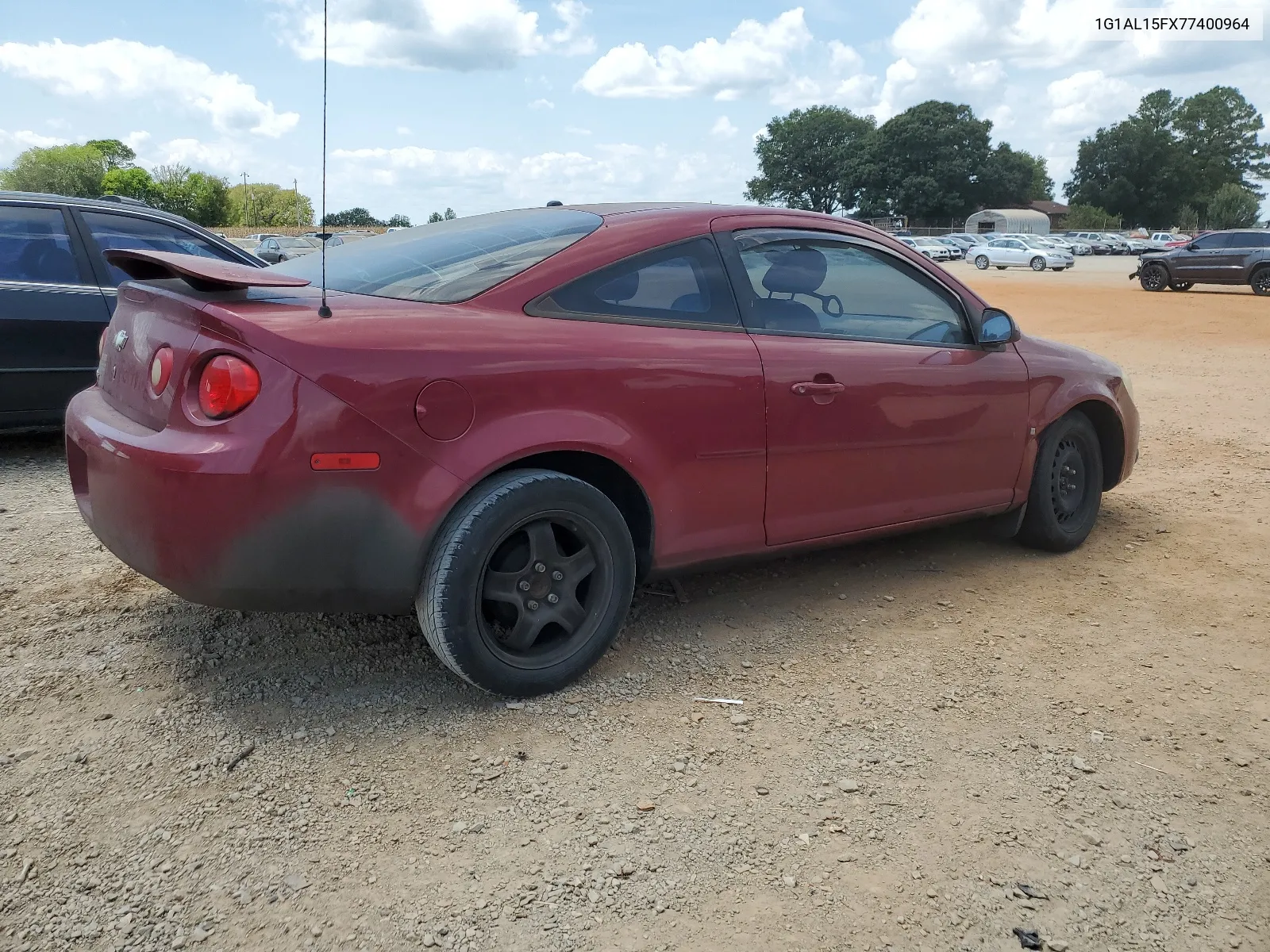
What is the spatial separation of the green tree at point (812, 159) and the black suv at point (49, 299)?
103975 millimetres

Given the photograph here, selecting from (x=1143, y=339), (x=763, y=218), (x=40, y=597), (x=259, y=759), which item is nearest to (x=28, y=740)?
(x=259, y=759)

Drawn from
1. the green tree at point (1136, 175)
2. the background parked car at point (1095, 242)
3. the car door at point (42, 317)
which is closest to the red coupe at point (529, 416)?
the car door at point (42, 317)

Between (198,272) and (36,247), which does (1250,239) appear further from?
(198,272)

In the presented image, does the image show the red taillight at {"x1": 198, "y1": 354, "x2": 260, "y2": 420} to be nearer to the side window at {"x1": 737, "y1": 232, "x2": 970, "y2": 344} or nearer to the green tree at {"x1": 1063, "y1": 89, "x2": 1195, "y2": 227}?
the side window at {"x1": 737, "y1": 232, "x2": 970, "y2": 344}

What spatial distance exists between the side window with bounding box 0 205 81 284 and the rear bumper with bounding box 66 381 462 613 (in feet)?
11.5

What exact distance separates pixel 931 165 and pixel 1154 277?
81889 mm

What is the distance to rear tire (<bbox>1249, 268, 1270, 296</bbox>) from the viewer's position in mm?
23125

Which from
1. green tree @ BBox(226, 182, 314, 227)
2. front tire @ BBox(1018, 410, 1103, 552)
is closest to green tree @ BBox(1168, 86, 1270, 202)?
green tree @ BBox(226, 182, 314, 227)

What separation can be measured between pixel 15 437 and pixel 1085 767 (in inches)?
253

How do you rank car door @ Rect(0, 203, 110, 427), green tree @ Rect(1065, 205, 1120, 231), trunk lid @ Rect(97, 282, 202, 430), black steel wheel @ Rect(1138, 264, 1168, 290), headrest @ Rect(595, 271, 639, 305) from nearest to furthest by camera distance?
trunk lid @ Rect(97, 282, 202, 430)
headrest @ Rect(595, 271, 639, 305)
car door @ Rect(0, 203, 110, 427)
black steel wheel @ Rect(1138, 264, 1168, 290)
green tree @ Rect(1065, 205, 1120, 231)

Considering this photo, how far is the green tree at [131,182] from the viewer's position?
83.8m

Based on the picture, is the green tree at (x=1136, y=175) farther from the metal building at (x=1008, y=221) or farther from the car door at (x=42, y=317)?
the car door at (x=42, y=317)

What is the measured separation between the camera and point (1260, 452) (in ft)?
22.1

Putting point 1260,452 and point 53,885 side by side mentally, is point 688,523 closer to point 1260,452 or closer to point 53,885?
point 53,885
